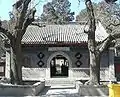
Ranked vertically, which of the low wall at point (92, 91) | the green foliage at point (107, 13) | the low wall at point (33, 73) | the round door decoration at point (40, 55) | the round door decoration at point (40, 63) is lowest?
the low wall at point (92, 91)

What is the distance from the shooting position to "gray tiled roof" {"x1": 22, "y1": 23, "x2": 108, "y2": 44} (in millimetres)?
28656

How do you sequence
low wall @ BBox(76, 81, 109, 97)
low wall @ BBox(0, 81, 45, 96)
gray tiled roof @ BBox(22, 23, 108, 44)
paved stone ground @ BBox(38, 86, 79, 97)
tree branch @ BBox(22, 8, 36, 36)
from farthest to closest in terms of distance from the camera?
gray tiled roof @ BBox(22, 23, 108, 44)
tree branch @ BBox(22, 8, 36, 36)
paved stone ground @ BBox(38, 86, 79, 97)
low wall @ BBox(76, 81, 109, 97)
low wall @ BBox(0, 81, 45, 96)

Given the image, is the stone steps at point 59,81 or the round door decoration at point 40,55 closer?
the stone steps at point 59,81

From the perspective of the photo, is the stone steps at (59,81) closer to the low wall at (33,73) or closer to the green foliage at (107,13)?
the low wall at (33,73)

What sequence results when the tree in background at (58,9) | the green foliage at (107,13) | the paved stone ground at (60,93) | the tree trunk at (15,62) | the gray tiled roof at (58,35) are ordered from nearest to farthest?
1. the paved stone ground at (60,93)
2. the tree trunk at (15,62)
3. the gray tiled roof at (58,35)
4. the green foliage at (107,13)
5. the tree in background at (58,9)

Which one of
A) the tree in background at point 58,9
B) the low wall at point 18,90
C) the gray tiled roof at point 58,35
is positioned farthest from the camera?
the tree in background at point 58,9

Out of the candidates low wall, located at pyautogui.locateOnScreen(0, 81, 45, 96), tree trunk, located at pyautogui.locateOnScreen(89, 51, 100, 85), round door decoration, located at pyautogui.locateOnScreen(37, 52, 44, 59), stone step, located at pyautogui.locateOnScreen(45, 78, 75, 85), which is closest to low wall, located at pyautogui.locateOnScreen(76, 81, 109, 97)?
tree trunk, located at pyautogui.locateOnScreen(89, 51, 100, 85)

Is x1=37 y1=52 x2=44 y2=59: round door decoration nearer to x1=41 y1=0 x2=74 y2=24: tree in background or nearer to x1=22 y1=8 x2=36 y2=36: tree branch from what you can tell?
x1=22 y1=8 x2=36 y2=36: tree branch

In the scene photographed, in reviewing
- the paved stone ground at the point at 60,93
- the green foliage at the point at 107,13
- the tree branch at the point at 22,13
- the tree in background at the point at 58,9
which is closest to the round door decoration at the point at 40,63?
the green foliage at the point at 107,13

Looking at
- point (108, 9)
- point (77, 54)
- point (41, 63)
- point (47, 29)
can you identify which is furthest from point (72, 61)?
point (108, 9)

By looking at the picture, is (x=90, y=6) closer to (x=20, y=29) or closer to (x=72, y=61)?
(x=20, y=29)

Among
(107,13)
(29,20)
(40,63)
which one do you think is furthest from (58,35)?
(29,20)

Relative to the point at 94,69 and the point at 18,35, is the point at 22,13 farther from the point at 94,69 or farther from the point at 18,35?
the point at 94,69

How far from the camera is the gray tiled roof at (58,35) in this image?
94.0 ft
